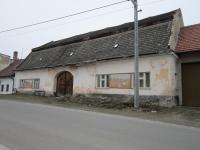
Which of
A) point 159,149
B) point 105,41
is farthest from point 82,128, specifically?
point 105,41

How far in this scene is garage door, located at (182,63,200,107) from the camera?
651 inches

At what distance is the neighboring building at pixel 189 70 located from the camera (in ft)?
54.4

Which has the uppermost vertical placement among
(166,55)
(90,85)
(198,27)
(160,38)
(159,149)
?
(198,27)

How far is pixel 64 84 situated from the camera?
23.6 metres

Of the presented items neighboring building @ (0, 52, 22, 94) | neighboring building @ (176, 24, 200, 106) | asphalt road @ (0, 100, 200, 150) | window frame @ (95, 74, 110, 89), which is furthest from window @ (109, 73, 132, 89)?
neighboring building @ (0, 52, 22, 94)

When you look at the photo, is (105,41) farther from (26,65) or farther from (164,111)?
(26,65)

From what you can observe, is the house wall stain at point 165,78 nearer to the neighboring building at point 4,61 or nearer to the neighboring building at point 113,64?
the neighboring building at point 113,64

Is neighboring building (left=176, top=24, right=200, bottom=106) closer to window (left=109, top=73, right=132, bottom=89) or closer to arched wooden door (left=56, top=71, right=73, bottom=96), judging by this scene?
window (left=109, top=73, right=132, bottom=89)

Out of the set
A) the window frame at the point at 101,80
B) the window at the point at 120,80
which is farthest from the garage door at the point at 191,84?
the window frame at the point at 101,80

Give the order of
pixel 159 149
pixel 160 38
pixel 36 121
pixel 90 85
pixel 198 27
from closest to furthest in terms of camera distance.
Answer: pixel 159 149
pixel 36 121
pixel 160 38
pixel 198 27
pixel 90 85

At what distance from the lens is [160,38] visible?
57.1 feet

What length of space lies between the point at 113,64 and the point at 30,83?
41.1 feet

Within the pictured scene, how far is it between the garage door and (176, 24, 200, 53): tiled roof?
1207 mm

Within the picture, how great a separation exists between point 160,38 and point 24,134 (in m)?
13.1
